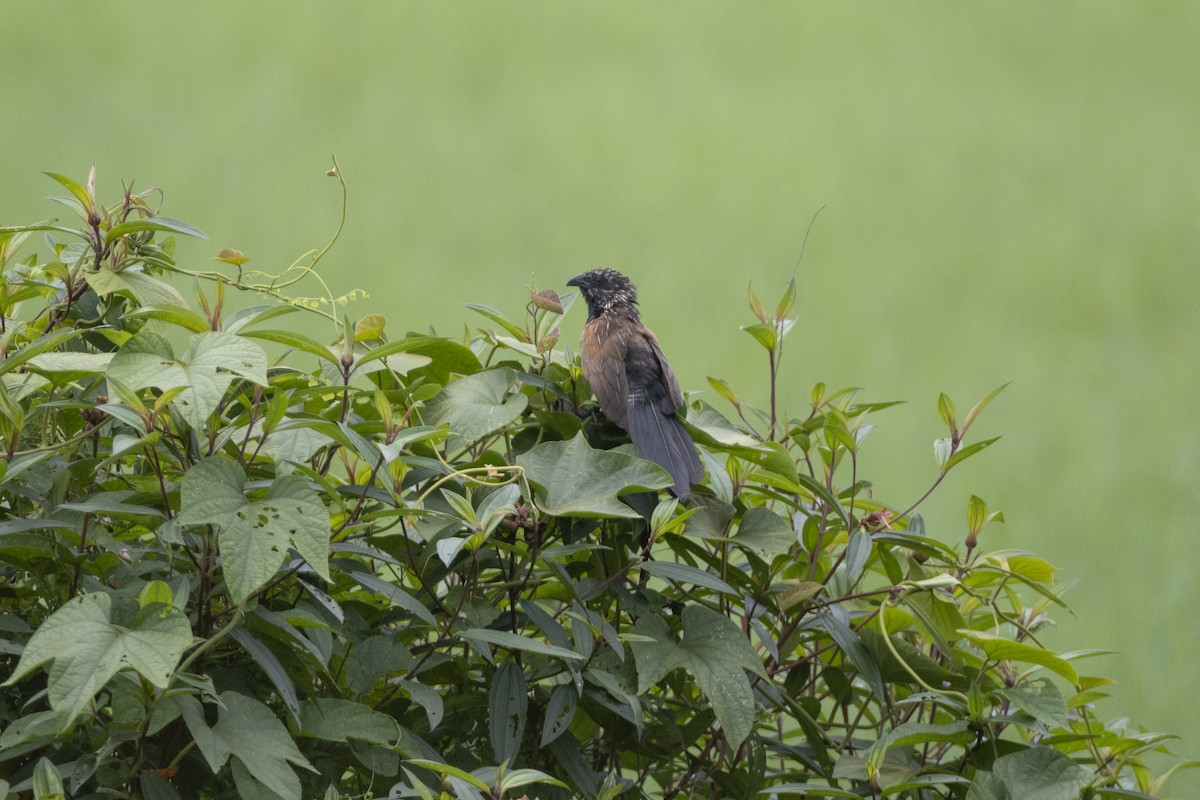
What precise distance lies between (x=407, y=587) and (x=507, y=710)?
0.15 m

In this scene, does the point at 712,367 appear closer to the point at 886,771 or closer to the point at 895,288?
the point at 895,288

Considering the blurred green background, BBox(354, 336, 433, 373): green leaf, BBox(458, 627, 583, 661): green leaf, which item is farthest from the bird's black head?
the blurred green background

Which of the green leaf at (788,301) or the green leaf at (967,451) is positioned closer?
the green leaf at (967,451)

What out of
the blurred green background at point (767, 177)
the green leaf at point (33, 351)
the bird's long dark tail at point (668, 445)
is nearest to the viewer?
the green leaf at point (33, 351)

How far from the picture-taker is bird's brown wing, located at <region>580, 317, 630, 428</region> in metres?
→ 1.06

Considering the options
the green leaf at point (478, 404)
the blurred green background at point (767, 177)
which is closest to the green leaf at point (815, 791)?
the green leaf at point (478, 404)

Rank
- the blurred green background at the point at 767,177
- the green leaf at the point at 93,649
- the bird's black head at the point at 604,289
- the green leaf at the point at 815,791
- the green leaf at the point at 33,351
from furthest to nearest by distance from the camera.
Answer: the blurred green background at the point at 767,177
the bird's black head at the point at 604,289
the green leaf at the point at 815,791
the green leaf at the point at 33,351
the green leaf at the point at 93,649

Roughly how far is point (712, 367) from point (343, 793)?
6.07 feet

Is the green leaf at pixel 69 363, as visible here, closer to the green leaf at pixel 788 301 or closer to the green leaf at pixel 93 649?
the green leaf at pixel 93 649

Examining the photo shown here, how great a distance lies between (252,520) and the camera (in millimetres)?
667

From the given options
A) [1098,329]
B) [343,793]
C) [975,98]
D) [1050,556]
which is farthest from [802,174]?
[343,793]

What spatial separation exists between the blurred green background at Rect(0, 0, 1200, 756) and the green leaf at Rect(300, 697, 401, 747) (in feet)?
6.11

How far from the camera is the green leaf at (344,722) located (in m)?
0.74

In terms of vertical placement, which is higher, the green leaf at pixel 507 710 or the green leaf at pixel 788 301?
the green leaf at pixel 788 301
